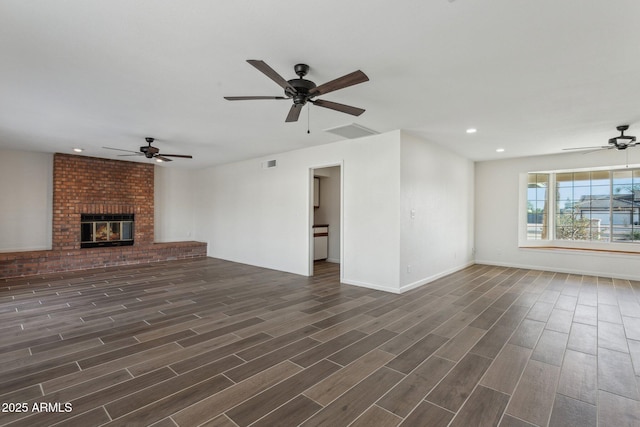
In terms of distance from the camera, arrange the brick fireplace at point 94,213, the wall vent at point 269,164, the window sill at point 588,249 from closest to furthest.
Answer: the window sill at point 588,249, the brick fireplace at point 94,213, the wall vent at point 269,164

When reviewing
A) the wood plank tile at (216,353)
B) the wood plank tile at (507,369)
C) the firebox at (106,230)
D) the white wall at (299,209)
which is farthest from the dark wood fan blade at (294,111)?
the firebox at (106,230)

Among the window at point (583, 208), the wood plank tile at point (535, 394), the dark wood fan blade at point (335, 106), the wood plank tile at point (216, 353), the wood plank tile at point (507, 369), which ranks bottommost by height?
the wood plank tile at point (535, 394)

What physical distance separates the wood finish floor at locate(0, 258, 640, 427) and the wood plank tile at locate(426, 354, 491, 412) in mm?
12

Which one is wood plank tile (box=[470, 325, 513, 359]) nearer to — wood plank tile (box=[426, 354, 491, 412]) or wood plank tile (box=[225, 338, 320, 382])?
wood plank tile (box=[426, 354, 491, 412])

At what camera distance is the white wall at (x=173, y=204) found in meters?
8.65

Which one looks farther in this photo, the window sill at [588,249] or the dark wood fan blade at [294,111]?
the window sill at [588,249]

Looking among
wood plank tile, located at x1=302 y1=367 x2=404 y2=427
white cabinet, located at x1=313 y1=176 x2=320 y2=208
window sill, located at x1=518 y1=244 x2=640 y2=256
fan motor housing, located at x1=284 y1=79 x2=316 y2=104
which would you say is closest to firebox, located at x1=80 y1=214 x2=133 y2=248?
white cabinet, located at x1=313 y1=176 x2=320 y2=208

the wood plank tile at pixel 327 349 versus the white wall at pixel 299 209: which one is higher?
the white wall at pixel 299 209

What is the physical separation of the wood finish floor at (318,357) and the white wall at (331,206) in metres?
3.18

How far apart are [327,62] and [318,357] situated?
2.57m

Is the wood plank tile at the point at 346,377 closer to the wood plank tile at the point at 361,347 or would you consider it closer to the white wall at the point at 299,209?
the wood plank tile at the point at 361,347

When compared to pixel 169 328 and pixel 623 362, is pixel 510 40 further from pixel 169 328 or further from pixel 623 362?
pixel 169 328

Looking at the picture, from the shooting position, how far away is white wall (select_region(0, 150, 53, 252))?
21.4 feet

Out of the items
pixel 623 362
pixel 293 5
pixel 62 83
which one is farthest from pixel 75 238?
pixel 623 362
